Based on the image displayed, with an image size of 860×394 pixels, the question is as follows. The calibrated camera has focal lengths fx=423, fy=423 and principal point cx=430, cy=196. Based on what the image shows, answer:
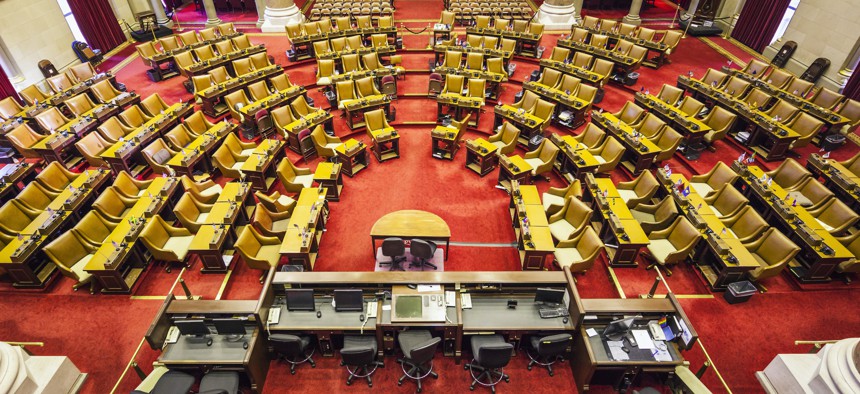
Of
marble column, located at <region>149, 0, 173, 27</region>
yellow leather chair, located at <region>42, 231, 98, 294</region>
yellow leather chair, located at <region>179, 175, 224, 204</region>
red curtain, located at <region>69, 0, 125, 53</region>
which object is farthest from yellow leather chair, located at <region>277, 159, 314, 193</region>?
marble column, located at <region>149, 0, 173, 27</region>

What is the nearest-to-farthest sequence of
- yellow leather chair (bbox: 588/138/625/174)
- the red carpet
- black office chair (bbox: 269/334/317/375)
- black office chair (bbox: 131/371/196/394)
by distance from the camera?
1. black office chair (bbox: 131/371/196/394)
2. black office chair (bbox: 269/334/317/375)
3. the red carpet
4. yellow leather chair (bbox: 588/138/625/174)

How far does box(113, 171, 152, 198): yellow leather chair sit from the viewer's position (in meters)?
9.02

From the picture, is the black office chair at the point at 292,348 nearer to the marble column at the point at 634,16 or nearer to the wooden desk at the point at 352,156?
the wooden desk at the point at 352,156

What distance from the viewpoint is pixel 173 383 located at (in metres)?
5.72

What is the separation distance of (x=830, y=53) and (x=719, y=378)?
13.0 metres

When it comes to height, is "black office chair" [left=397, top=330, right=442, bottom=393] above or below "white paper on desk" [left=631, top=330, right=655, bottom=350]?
below

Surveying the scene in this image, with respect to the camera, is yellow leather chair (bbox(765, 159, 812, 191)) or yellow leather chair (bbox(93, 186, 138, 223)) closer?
yellow leather chair (bbox(93, 186, 138, 223))

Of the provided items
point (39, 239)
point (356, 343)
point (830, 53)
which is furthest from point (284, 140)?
point (830, 53)

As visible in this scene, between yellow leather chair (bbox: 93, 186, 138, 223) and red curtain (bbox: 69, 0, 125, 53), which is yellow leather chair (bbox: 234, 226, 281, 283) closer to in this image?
yellow leather chair (bbox: 93, 186, 138, 223)

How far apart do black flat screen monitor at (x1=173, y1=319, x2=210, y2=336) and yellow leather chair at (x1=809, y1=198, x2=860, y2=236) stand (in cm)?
1105

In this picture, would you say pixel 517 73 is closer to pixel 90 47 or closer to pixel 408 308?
pixel 408 308

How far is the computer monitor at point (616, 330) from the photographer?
6.06 m

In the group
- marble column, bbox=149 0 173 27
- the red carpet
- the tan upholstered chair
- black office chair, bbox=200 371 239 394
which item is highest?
marble column, bbox=149 0 173 27

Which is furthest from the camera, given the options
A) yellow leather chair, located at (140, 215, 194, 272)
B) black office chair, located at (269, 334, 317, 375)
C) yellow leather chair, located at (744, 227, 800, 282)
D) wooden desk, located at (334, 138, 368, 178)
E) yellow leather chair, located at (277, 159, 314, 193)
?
wooden desk, located at (334, 138, 368, 178)
